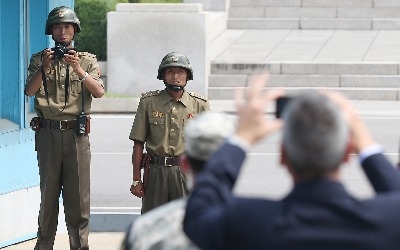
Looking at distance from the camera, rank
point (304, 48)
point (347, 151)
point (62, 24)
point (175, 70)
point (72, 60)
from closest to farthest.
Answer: point (347, 151)
point (175, 70)
point (72, 60)
point (62, 24)
point (304, 48)

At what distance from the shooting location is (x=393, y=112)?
21969 millimetres

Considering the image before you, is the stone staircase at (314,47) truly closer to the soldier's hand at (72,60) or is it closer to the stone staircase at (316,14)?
the stone staircase at (316,14)

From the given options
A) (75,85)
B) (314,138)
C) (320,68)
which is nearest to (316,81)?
(320,68)

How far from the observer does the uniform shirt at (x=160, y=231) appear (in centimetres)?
413

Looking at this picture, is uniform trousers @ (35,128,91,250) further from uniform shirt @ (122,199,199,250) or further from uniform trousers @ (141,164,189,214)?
uniform shirt @ (122,199,199,250)

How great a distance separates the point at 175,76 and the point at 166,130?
360mm

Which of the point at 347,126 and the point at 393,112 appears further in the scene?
the point at 393,112

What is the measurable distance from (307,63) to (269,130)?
20.8 meters

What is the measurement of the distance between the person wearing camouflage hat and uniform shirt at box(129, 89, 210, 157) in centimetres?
396

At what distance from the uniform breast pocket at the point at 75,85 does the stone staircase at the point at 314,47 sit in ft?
49.2

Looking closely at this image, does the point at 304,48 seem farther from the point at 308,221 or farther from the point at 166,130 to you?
the point at 308,221

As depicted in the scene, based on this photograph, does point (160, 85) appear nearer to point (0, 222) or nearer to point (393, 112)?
point (393, 112)

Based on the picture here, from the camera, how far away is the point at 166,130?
27.1 ft

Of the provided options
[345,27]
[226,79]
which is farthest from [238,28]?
[226,79]
